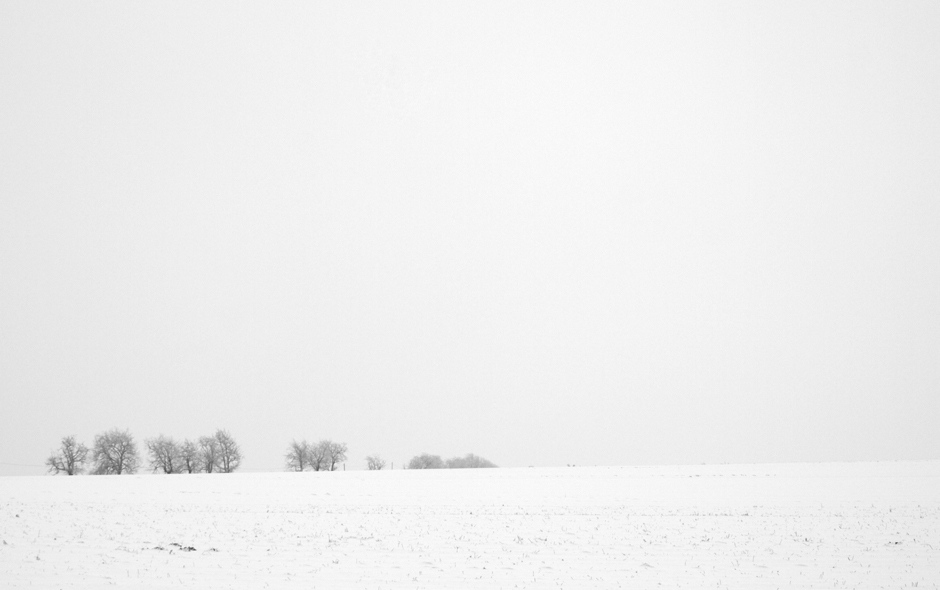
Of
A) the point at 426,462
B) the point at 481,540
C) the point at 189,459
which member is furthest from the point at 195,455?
the point at 481,540

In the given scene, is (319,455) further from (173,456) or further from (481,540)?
(481,540)

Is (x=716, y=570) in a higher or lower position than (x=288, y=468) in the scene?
higher

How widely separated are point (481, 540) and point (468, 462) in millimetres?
105304

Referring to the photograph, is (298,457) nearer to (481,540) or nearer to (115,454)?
(115,454)

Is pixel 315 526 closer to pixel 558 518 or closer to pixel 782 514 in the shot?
pixel 558 518

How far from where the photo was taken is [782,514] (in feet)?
80.3

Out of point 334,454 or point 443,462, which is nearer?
point 334,454

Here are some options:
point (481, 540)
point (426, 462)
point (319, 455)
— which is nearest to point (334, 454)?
point (319, 455)

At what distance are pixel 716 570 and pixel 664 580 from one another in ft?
6.20

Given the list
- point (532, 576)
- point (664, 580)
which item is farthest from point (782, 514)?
point (532, 576)

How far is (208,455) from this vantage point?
83.2 m

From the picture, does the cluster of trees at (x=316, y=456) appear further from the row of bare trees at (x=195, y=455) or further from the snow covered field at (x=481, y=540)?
the snow covered field at (x=481, y=540)

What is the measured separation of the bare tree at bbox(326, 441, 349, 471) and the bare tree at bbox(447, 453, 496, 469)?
3237 centimetres

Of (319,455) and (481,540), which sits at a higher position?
(481,540)
